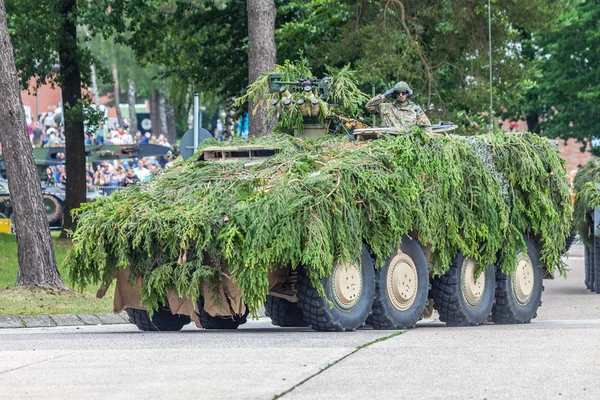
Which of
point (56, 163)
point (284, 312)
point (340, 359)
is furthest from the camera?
point (56, 163)

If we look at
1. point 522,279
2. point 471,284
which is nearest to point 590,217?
point 522,279

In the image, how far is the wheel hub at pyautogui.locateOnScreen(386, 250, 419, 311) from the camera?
14445mm

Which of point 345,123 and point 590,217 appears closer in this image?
point 345,123

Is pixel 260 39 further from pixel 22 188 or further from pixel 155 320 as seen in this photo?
pixel 155 320

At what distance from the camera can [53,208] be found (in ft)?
131

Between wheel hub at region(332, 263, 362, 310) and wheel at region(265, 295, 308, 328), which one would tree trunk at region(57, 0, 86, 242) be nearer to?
wheel at region(265, 295, 308, 328)

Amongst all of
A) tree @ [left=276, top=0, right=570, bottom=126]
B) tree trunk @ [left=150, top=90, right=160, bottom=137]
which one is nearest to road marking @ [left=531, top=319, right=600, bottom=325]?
tree @ [left=276, top=0, right=570, bottom=126]

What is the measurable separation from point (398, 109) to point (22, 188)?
5.28 m

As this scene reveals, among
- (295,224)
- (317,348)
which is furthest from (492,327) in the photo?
(317,348)

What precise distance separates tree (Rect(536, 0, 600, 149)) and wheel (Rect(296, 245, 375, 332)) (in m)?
29.2

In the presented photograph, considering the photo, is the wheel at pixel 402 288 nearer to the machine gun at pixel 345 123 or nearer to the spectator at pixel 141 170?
the machine gun at pixel 345 123

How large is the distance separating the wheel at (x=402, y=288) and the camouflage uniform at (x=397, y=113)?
181 centimetres

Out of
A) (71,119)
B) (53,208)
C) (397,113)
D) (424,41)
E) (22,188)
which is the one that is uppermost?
(424,41)

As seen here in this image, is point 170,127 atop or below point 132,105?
below
